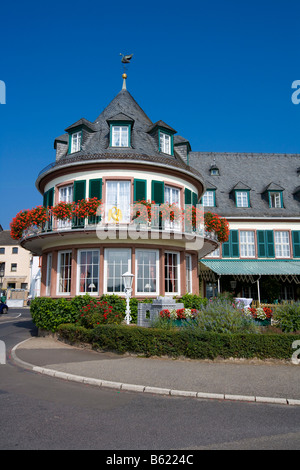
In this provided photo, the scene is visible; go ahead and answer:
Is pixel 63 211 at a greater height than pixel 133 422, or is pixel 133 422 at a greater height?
pixel 63 211

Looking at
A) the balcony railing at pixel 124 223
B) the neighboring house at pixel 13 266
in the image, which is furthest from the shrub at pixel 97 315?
the neighboring house at pixel 13 266

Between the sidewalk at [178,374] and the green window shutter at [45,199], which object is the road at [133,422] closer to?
the sidewalk at [178,374]

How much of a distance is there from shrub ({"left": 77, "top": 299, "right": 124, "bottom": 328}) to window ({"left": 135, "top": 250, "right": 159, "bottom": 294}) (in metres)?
2.34

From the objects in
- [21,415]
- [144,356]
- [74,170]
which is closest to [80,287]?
[74,170]

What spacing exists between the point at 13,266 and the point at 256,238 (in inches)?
1957

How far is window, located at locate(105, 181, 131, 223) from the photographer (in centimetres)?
1606

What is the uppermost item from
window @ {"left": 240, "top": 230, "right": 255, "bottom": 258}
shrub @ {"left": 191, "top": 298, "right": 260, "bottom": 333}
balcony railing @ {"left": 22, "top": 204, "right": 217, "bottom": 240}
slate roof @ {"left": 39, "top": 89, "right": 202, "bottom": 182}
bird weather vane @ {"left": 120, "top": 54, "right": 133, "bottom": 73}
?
bird weather vane @ {"left": 120, "top": 54, "right": 133, "bottom": 73}

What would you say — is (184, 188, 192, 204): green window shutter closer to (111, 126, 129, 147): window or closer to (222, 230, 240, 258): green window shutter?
(111, 126, 129, 147): window

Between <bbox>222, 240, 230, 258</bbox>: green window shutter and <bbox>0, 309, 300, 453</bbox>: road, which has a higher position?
<bbox>222, 240, 230, 258</bbox>: green window shutter

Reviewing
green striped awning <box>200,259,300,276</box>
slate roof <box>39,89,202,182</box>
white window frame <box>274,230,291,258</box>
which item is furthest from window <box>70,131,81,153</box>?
white window frame <box>274,230,291,258</box>

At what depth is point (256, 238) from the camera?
28438 millimetres

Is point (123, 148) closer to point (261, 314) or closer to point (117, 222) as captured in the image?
point (117, 222)

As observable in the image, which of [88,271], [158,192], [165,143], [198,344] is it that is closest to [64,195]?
[88,271]
